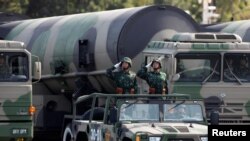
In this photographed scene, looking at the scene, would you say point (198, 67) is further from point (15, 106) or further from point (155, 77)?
point (15, 106)

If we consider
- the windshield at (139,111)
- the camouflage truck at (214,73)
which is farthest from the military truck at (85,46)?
the windshield at (139,111)

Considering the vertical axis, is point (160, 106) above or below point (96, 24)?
below

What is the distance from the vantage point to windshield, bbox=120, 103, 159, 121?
1475 cm

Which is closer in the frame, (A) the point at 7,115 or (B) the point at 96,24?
(A) the point at 7,115

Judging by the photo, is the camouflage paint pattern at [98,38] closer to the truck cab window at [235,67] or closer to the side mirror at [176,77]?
the side mirror at [176,77]

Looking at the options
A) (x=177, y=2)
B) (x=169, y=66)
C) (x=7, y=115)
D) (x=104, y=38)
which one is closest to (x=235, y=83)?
(x=169, y=66)

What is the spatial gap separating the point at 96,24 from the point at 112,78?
291 centimetres

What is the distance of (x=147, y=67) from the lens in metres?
17.6

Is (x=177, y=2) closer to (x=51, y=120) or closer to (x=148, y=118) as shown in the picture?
(x=51, y=120)

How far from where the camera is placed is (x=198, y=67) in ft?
58.8

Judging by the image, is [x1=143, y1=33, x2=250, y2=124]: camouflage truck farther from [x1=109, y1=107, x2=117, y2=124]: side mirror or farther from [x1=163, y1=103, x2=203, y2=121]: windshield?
[x1=109, y1=107, x2=117, y2=124]: side mirror

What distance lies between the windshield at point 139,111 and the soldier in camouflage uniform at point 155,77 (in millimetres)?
2260

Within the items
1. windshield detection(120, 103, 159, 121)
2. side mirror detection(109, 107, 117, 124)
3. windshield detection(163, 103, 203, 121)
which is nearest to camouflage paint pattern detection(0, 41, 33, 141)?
side mirror detection(109, 107, 117, 124)

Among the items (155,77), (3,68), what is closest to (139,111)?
(155,77)
